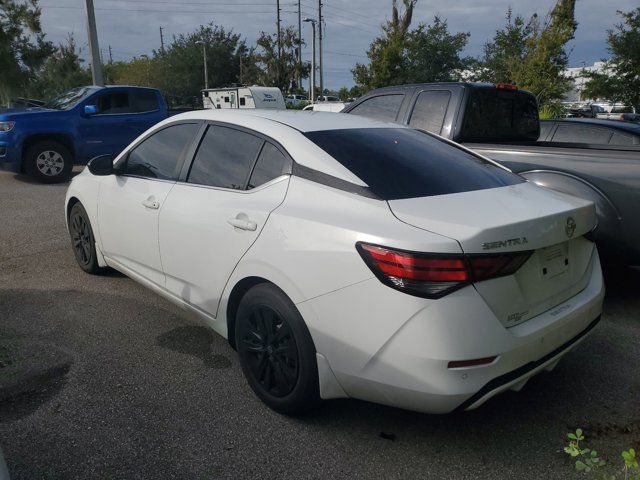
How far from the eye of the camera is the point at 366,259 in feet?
7.47

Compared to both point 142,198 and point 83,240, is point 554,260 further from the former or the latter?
point 83,240

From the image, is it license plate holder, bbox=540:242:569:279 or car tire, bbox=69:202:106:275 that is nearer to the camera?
license plate holder, bbox=540:242:569:279

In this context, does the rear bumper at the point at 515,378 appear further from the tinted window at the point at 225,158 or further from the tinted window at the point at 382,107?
the tinted window at the point at 382,107

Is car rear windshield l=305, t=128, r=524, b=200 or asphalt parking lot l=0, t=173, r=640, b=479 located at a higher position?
car rear windshield l=305, t=128, r=524, b=200

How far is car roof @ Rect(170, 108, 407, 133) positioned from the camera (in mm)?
3182

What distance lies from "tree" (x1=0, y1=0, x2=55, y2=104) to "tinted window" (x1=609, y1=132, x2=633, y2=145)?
2343 cm

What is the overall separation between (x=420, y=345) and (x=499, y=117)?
159 inches

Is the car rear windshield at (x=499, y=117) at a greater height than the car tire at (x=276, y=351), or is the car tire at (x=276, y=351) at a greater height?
the car rear windshield at (x=499, y=117)

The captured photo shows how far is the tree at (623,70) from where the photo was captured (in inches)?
718

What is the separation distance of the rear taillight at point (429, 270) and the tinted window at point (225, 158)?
1148 mm

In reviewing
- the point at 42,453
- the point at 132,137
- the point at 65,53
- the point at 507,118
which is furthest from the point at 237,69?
the point at 42,453

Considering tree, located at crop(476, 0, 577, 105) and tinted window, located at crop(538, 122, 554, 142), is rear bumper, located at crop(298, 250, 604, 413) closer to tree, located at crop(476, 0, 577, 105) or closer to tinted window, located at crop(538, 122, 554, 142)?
tinted window, located at crop(538, 122, 554, 142)

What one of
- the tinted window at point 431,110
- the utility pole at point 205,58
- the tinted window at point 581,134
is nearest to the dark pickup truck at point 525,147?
the tinted window at point 431,110

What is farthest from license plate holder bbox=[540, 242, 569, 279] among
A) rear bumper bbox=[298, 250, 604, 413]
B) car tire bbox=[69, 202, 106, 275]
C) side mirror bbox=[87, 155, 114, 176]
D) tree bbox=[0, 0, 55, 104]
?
tree bbox=[0, 0, 55, 104]
